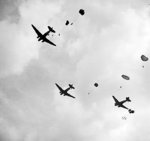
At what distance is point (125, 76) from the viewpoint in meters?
52.0

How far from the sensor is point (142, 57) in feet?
159

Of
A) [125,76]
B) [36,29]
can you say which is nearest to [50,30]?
[36,29]

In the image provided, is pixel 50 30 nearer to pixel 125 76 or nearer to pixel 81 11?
pixel 81 11

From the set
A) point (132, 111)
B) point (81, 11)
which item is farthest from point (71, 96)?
point (81, 11)

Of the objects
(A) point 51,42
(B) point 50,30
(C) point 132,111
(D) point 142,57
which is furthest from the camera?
(A) point 51,42

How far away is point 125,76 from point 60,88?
26.7 meters

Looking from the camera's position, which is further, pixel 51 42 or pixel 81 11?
pixel 51 42

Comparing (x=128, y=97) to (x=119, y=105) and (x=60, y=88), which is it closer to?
(x=119, y=105)

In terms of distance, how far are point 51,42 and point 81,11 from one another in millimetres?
17762

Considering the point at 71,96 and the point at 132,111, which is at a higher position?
the point at 71,96

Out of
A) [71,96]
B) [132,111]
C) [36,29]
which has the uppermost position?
[36,29]

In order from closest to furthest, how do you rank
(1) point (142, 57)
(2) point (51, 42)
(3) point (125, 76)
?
(1) point (142, 57) < (3) point (125, 76) < (2) point (51, 42)

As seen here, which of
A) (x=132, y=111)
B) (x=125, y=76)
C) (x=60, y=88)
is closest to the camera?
(x=125, y=76)

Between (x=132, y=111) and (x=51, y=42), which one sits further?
(x=51, y=42)
